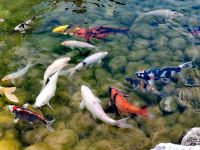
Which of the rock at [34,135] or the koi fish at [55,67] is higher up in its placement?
the koi fish at [55,67]

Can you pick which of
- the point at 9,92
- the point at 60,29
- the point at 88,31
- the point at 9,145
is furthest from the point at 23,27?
the point at 9,145

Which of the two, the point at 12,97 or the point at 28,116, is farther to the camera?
the point at 12,97

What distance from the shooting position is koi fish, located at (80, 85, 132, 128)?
5.88 m

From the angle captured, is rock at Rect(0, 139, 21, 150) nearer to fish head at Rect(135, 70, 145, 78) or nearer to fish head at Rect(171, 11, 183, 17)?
fish head at Rect(135, 70, 145, 78)

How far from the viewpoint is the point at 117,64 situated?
7574 mm

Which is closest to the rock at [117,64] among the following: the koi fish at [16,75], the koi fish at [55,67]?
the koi fish at [55,67]

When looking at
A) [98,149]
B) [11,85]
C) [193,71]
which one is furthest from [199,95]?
[11,85]

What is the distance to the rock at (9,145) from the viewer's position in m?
5.76

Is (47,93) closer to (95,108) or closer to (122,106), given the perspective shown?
(95,108)

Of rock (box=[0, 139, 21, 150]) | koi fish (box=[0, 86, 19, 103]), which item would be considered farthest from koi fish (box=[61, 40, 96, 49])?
rock (box=[0, 139, 21, 150])

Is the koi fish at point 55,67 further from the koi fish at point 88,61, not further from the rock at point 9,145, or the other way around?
the rock at point 9,145

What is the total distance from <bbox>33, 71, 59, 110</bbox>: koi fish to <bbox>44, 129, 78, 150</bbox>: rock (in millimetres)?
569

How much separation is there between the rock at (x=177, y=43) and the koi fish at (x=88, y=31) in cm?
102

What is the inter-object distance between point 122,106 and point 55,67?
1.57m
